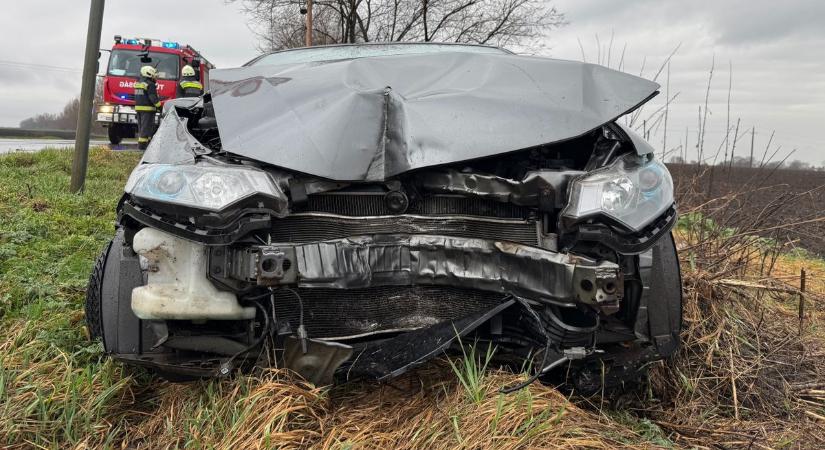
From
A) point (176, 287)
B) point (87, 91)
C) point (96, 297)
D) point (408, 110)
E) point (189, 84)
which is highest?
point (189, 84)

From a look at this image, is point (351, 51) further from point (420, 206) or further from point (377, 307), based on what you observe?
point (377, 307)

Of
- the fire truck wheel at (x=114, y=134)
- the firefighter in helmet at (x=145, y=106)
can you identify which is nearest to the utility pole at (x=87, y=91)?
the firefighter in helmet at (x=145, y=106)

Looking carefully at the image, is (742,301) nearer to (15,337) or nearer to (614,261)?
(614,261)

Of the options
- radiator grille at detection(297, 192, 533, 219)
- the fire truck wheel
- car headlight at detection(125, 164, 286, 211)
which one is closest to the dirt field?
radiator grille at detection(297, 192, 533, 219)

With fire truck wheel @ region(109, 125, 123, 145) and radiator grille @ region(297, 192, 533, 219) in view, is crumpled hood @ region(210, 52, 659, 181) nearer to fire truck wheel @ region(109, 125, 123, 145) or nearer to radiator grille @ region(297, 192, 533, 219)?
radiator grille @ region(297, 192, 533, 219)

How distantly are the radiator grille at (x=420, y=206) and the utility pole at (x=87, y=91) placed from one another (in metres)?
4.46

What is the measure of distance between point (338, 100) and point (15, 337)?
170 cm

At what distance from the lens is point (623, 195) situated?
1770 millimetres

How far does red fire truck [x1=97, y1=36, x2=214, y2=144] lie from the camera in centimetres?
1322

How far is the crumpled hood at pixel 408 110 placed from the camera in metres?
1.87

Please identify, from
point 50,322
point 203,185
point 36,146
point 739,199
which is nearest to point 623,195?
point 203,185

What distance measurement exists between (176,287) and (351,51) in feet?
6.56

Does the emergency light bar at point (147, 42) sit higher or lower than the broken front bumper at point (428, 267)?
higher

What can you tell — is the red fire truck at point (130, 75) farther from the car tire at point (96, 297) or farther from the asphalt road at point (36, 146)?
the car tire at point (96, 297)
